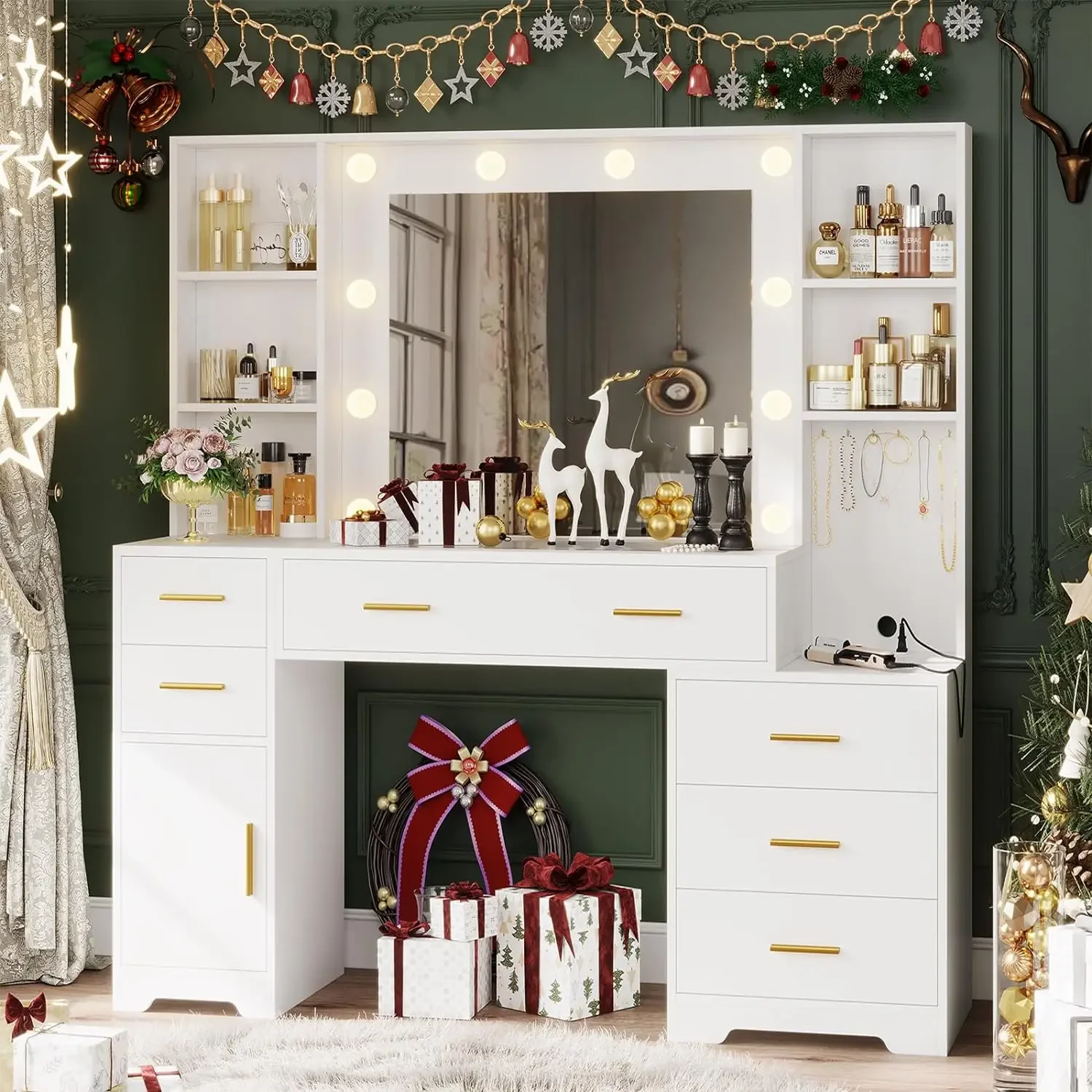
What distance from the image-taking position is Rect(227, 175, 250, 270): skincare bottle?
3869 mm

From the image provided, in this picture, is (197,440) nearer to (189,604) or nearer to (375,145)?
(189,604)

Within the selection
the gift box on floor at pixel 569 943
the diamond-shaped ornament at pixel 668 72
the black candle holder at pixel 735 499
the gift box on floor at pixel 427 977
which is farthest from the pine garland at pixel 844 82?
the gift box on floor at pixel 427 977

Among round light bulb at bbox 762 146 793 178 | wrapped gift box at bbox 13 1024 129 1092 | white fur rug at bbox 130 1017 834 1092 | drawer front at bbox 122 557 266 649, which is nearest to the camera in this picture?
wrapped gift box at bbox 13 1024 129 1092

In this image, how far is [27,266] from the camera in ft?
Result: 12.0

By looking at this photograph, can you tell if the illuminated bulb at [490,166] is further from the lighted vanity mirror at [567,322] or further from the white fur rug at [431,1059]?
the white fur rug at [431,1059]

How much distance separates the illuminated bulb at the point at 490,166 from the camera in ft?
12.5

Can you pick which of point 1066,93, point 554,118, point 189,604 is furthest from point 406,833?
point 1066,93

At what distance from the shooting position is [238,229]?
387cm

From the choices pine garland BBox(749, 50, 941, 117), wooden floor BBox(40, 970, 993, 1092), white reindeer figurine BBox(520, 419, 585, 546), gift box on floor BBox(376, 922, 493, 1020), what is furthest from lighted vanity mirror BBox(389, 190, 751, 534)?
wooden floor BBox(40, 970, 993, 1092)

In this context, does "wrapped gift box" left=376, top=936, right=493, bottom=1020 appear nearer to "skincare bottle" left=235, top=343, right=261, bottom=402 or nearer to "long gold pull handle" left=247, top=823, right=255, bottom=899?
"long gold pull handle" left=247, top=823, right=255, bottom=899

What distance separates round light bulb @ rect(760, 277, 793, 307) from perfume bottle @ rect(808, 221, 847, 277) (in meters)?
0.09

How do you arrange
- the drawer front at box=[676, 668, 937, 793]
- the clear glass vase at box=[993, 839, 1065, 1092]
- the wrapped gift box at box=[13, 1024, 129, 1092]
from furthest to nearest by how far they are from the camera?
the drawer front at box=[676, 668, 937, 793]
the clear glass vase at box=[993, 839, 1065, 1092]
the wrapped gift box at box=[13, 1024, 129, 1092]

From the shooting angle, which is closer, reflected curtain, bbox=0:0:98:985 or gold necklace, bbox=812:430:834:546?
reflected curtain, bbox=0:0:98:985

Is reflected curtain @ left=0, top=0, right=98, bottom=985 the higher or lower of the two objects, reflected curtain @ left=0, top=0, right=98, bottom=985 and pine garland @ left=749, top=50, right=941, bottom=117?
the lower
